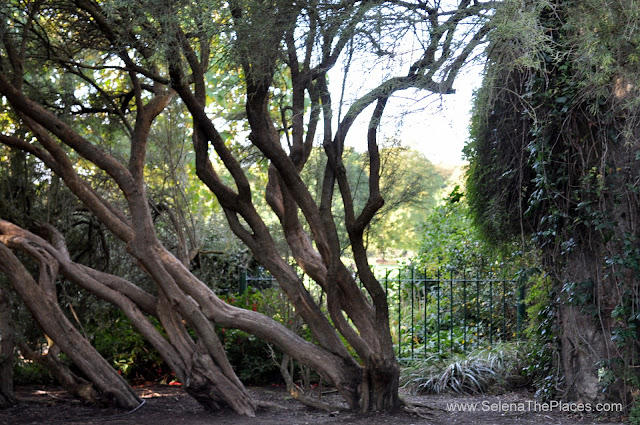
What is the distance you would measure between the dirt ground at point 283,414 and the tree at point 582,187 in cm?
59

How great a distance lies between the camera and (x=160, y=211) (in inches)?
361

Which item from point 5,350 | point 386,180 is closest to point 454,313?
point 386,180

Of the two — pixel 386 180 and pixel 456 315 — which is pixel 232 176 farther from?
pixel 456 315

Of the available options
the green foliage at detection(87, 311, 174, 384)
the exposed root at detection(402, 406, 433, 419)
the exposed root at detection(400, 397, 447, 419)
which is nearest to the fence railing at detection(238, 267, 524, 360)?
the green foliage at detection(87, 311, 174, 384)

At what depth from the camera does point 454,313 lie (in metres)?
11.2

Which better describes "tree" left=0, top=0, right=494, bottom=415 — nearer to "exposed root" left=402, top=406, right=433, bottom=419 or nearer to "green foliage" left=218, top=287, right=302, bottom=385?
"exposed root" left=402, top=406, right=433, bottom=419

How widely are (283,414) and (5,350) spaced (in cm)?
312

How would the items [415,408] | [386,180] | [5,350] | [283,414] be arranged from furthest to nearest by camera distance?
1. [386,180]
2. [5,350]
3. [283,414]
4. [415,408]

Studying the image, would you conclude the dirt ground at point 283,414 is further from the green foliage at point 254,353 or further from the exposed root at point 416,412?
the green foliage at point 254,353

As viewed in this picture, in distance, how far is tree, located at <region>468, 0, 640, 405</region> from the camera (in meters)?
5.51

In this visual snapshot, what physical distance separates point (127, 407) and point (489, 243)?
4.44 metres

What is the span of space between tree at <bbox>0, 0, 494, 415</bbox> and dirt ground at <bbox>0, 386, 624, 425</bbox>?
0.22 meters

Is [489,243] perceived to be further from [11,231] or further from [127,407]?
[11,231]

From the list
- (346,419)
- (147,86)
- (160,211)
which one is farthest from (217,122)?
(346,419)
